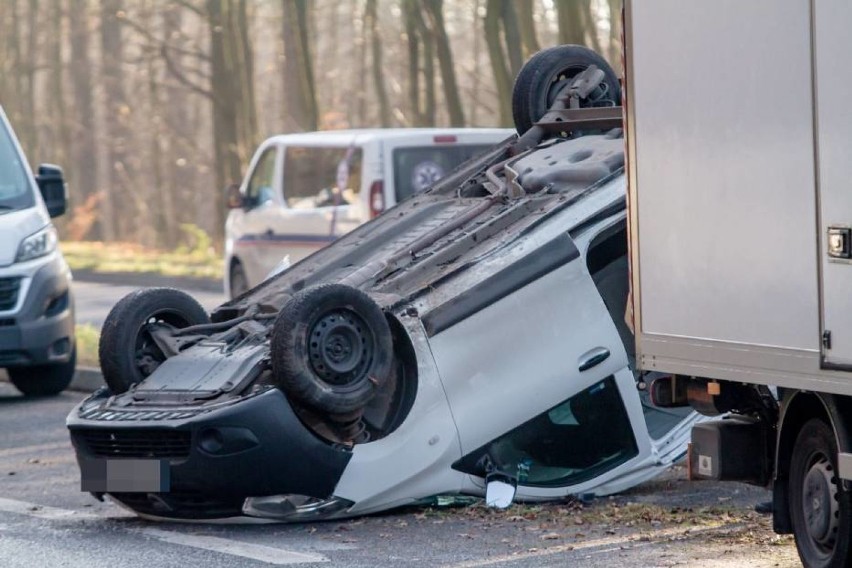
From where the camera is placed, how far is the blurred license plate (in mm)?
7242

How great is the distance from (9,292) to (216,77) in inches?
827

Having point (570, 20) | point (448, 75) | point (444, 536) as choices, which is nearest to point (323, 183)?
point (570, 20)

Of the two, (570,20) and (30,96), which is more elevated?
(570,20)

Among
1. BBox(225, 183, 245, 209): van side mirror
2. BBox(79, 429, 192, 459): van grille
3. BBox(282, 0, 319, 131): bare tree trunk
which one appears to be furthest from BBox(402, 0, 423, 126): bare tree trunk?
BBox(79, 429, 192, 459): van grille

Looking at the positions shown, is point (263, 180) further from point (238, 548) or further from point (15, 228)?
point (238, 548)

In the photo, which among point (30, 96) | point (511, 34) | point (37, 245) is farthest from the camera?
point (30, 96)

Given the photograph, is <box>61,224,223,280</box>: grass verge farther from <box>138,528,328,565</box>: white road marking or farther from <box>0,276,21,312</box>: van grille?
<box>138,528,328,565</box>: white road marking

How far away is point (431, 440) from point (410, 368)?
0.34 metres

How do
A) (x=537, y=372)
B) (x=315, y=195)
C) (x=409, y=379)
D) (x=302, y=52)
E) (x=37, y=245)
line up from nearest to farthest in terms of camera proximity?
1. (x=409, y=379)
2. (x=537, y=372)
3. (x=37, y=245)
4. (x=315, y=195)
5. (x=302, y=52)

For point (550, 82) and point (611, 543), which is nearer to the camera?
point (611, 543)

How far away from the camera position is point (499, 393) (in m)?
7.66

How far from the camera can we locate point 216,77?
3272 cm

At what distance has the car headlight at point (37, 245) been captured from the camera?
1218 cm

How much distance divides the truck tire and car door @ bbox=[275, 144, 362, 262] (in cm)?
1033
